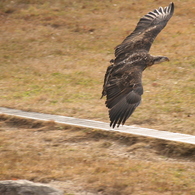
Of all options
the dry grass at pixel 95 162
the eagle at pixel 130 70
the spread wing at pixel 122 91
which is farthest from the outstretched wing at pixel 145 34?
the dry grass at pixel 95 162

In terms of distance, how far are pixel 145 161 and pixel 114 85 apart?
1.54m

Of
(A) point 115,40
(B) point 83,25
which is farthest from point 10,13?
(A) point 115,40

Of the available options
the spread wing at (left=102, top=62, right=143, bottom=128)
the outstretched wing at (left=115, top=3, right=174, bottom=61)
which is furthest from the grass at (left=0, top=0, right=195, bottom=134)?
the spread wing at (left=102, top=62, right=143, bottom=128)

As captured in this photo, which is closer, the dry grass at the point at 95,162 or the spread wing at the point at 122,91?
the spread wing at the point at 122,91

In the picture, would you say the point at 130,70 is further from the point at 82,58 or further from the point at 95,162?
the point at 82,58

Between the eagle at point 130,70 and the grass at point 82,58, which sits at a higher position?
the eagle at point 130,70

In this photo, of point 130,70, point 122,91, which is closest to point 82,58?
point 130,70

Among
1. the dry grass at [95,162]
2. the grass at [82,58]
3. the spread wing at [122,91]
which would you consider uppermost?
the spread wing at [122,91]

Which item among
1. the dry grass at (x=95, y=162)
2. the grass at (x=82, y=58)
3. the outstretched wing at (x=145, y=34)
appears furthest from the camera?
the grass at (x=82, y=58)

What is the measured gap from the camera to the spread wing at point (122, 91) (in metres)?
8.24

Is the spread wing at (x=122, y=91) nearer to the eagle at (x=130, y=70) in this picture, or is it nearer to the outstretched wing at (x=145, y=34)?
the eagle at (x=130, y=70)

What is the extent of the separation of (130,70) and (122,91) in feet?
2.20

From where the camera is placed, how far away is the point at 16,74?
1669cm

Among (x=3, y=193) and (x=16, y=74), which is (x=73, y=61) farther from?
(x=3, y=193)
